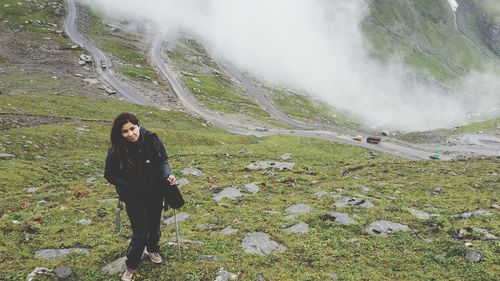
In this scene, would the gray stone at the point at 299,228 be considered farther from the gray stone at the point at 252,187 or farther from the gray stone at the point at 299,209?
the gray stone at the point at 252,187

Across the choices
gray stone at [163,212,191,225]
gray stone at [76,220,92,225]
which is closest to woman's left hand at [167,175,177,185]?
gray stone at [163,212,191,225]

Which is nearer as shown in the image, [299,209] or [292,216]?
[292,216]

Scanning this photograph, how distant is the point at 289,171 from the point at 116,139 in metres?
21.6

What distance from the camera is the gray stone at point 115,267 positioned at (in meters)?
12.9

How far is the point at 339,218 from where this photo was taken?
18.8 meters

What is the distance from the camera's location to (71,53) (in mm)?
155500

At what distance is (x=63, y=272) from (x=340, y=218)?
38.4ft

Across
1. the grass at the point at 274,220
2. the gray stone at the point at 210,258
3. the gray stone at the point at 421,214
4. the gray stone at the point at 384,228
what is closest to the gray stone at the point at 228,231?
the grass at the point at 274,220

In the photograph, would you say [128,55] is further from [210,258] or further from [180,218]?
[210,258]

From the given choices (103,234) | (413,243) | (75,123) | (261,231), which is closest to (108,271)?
(103,234)

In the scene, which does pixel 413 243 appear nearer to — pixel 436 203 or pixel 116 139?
Answer: pixel 436 203

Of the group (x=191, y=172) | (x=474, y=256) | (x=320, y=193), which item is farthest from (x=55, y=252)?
(x=191, y=172)

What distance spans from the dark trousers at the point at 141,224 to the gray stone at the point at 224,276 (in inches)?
93.2

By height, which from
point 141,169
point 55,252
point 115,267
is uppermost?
point 141,169
